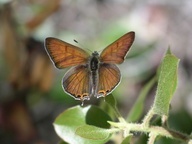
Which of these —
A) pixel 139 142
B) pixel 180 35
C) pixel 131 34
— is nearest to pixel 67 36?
pixel 180 35

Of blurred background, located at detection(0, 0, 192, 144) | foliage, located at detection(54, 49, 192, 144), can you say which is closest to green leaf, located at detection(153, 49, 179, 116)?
foliage, located at detection(54, 49, 192, 144)

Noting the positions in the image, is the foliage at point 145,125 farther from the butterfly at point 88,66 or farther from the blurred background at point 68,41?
the blurred background at point 68,41

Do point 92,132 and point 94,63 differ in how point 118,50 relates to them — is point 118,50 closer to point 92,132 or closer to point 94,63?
point 94,63

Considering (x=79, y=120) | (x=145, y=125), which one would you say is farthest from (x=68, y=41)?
(x=145, y=125)

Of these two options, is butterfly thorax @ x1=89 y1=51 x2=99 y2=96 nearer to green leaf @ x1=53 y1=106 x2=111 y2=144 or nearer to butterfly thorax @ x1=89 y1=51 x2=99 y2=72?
butterfly thorax @ x1=89 y1=51 x2=99 y2=72

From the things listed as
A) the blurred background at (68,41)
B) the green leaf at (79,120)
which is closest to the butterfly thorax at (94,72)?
the green leaf at (79,120)
